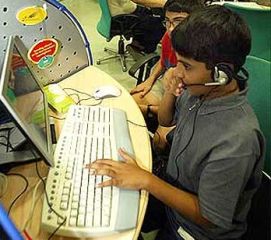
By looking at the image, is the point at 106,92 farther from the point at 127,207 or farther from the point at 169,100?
the point at 127,207

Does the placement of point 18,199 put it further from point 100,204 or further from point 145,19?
point 145,19

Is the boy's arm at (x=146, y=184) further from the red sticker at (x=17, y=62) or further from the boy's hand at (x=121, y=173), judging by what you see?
the red sticker at (x=17, y=62)

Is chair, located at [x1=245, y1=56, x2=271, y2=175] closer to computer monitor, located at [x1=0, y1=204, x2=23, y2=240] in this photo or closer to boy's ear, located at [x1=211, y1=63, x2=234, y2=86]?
boy's ear, located at [x1=211, y1=63, x2=234, y2=86]

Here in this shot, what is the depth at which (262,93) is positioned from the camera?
4.04 ft

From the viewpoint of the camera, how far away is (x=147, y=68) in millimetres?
2121

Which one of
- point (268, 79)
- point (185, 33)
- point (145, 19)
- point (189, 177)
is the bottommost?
point (145, 19)

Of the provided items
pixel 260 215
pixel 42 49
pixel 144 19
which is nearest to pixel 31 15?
pixel 42 49

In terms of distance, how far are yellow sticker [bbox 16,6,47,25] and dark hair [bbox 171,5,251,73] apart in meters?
0.58

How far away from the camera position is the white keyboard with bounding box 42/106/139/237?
0.93 m

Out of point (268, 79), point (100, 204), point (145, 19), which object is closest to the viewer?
point (100, 204)

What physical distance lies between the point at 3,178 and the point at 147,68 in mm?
1221

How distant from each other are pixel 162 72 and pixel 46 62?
68 cm

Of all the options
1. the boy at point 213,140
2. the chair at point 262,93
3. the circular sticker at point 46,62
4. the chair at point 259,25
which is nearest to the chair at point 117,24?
the chair at point 259,25

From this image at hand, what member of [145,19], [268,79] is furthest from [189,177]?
[145,19]
